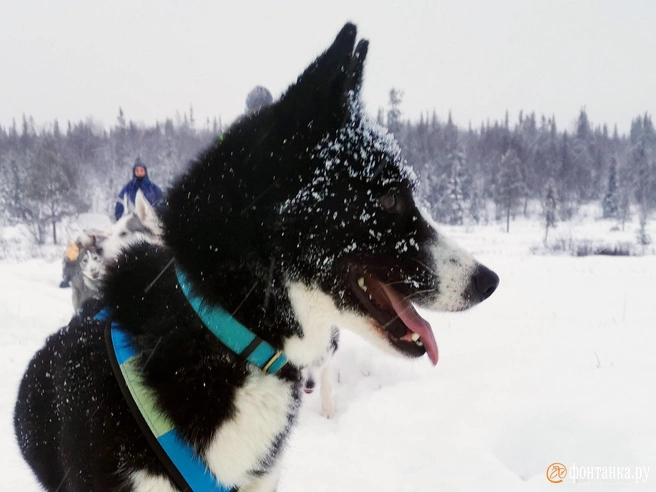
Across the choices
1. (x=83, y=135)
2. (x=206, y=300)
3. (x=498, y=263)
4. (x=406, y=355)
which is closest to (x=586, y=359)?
(x=406, y=355)

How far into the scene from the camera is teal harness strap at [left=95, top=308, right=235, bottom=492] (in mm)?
1274

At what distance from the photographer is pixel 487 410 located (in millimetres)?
3180

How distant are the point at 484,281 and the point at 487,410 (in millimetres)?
2112

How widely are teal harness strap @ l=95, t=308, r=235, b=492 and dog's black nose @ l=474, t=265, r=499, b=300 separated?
1074 millimetres

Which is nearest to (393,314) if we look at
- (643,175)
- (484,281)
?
(484,281)

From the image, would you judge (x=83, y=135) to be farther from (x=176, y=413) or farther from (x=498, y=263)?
(x=176, y=413)

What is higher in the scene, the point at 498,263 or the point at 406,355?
the point at 406,355

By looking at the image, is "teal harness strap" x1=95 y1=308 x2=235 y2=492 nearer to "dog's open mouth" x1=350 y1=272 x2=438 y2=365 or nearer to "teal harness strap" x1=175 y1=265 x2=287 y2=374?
"teal harness strap" x1=175 y1=265 x2=287 y2=374

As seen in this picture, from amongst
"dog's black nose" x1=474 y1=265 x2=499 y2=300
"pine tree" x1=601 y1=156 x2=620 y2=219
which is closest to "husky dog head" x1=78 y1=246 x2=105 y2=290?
"dog's black nose" x1=474 y1=265 x2=499 y2=300

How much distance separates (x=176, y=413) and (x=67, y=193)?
48.6 m

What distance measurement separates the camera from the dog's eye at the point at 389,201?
58.7 inches

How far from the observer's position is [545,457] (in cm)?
269

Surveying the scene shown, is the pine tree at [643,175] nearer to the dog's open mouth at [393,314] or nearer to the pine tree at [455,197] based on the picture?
the pine tree at [455,197]

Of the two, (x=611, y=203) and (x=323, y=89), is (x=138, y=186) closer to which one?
(x=323, y=89)
